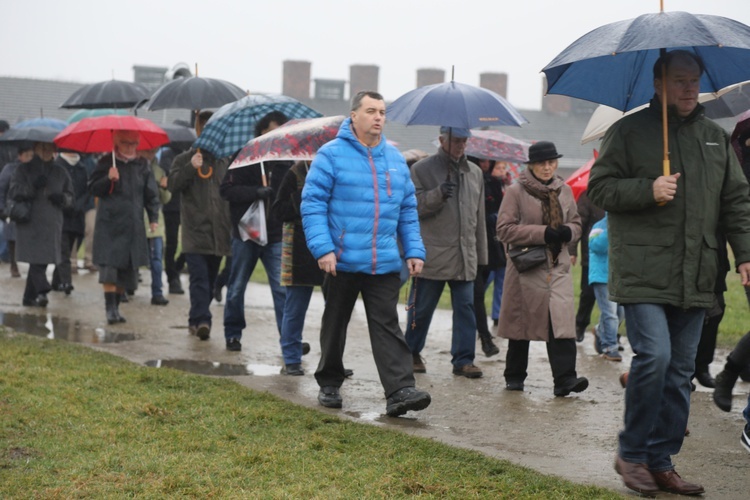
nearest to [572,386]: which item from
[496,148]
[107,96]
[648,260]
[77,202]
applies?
[648,260]

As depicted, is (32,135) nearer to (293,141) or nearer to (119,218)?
(119,218)

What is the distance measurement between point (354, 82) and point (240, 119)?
55235 mm

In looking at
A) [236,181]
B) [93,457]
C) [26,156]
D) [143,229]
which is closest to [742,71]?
[93,457]

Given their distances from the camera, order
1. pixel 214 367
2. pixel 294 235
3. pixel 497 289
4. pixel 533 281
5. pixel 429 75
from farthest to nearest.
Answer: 1. pixel 429 75
2. pixel 497 289
3. pixel 214 367
4. pixel 294 235
5. pixel 533 281

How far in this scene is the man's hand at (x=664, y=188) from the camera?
5.63 meters

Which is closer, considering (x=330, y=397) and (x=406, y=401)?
(x=406, y=401)

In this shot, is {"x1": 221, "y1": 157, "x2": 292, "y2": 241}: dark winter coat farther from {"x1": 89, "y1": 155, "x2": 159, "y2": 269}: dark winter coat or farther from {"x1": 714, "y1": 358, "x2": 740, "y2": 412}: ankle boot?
{"x1": 714, "y1": 358, "x2": 740, "y2": 412}: ankle boot

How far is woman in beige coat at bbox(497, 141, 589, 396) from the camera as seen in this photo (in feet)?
28.4

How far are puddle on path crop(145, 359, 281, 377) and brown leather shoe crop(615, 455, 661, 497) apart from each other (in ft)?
13.2

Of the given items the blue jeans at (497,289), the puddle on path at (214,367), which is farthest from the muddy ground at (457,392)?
the blue jeans at (497,289)

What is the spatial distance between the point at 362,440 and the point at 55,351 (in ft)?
13.0

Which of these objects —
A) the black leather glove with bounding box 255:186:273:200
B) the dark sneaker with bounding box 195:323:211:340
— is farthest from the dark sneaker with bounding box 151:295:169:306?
the black leather glove with bounding box 255:186:273:200

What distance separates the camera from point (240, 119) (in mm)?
10531

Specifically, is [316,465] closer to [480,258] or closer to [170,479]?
[170,479]
